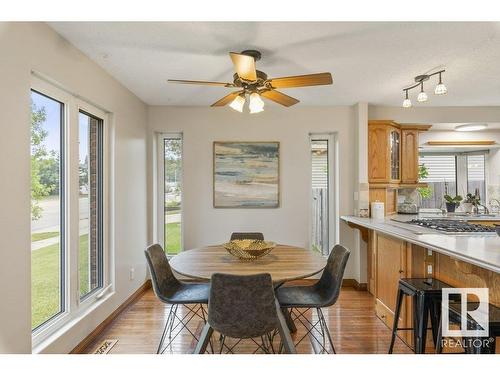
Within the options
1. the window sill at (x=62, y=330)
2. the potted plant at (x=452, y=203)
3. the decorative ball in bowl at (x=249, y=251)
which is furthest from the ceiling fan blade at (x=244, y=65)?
the potted plant at (x=452, y=203)

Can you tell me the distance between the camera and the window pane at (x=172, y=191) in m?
4.18

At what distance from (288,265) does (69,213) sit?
1715mm

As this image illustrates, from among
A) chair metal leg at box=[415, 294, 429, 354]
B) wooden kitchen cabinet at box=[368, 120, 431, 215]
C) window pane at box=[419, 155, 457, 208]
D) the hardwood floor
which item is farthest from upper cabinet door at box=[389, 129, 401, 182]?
chair metal leg at box=[415, 294, 429, 354]

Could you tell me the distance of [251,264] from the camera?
7.27 ft

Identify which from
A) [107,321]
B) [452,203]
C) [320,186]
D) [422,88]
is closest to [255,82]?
[422,88]

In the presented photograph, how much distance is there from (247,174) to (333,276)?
6.80ft

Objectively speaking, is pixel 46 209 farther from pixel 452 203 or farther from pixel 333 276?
pixel 452 203

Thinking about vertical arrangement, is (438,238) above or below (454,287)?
above

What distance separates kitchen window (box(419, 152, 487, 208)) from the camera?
4.96 metres

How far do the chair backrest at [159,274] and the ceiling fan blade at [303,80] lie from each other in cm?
155

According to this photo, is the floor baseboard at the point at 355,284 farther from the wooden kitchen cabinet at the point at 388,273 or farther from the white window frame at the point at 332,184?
the wooden kitchen cabinet at the point at 388,273

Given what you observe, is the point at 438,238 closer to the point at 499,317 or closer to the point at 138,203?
the point at 499,317
